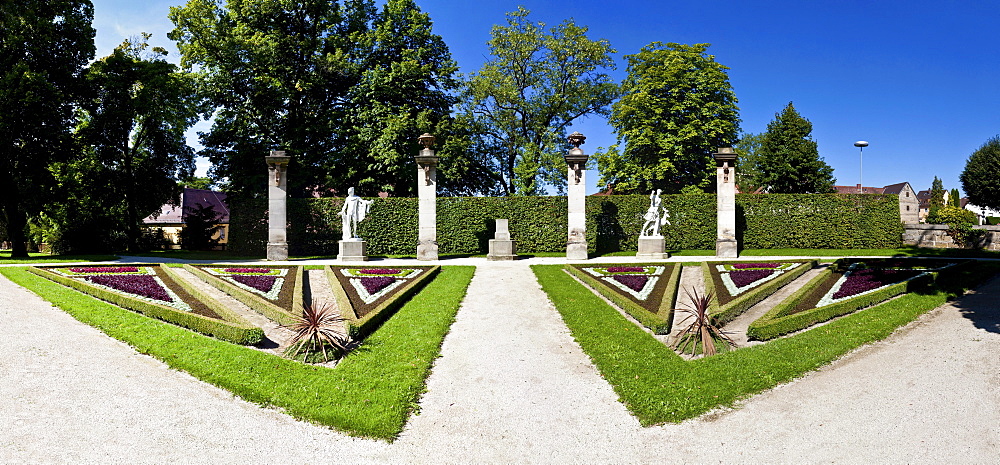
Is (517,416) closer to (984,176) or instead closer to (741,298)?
(741,298)

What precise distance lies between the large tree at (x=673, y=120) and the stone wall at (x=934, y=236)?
33.8 feet

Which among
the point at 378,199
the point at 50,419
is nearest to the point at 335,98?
the point at 378,199

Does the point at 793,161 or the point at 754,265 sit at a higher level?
the point at 793,161

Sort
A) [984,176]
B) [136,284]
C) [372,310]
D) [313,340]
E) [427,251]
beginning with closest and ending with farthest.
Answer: [313,340] → [372,310] → [136,284] → [427,251] → [984,176]

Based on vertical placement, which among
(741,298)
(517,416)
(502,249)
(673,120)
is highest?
(673,120)

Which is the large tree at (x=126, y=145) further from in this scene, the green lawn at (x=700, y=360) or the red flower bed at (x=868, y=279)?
the red flower bed at (x=868, y=279)

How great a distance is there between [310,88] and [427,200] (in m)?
10.5

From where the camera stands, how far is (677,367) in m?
6.68

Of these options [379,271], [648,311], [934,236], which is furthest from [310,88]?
[934,236]

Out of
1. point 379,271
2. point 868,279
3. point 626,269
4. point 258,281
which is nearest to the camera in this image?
point 868,279

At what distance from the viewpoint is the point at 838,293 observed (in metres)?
10.9

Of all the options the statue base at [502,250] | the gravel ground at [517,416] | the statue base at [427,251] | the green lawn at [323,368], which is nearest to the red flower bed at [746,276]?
the gravel ground at [517,416]

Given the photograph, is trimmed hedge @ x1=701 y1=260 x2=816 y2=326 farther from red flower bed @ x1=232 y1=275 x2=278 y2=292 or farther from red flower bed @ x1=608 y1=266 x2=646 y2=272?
red flower bed @ x1=232 y1=275 x2=278 y2=292

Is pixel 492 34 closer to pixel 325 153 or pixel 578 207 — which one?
pixel 325 153
